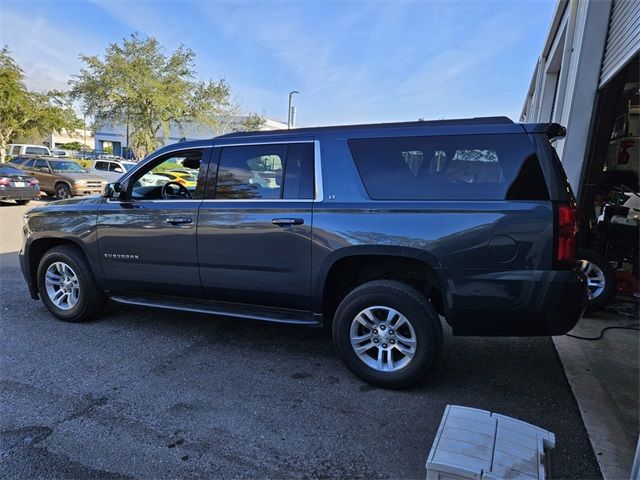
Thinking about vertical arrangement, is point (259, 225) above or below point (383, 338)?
above

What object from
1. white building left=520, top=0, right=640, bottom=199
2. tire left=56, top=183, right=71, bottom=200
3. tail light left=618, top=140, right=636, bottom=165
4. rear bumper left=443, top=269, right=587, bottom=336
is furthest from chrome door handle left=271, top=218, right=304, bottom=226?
tire left=56, top=183, right=71, bottom=200

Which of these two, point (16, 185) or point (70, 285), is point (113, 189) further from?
point (16, 185)

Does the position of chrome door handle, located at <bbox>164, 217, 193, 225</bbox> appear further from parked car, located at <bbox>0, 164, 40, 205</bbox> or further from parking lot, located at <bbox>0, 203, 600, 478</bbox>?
parked car, located at <bbox>0, 164, 40, 205</bbox>

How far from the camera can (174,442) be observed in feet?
9.48

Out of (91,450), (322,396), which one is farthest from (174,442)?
(322,396)

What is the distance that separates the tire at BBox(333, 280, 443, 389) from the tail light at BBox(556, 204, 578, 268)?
0.97 metres

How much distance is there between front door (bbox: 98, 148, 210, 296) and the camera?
4.29 metres

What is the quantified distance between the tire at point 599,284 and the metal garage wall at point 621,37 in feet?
7.78

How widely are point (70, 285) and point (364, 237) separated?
134 inches

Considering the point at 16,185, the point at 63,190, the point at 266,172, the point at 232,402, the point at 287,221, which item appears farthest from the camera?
the point at 63,190

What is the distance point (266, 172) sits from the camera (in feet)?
13.4

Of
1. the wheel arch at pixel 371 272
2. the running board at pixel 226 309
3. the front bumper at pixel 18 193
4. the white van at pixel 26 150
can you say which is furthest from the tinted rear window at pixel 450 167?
the white van at pixel 26 150

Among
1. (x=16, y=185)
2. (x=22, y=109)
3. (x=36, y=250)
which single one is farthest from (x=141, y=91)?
(x=36, y=250)

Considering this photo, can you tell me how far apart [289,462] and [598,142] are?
6446 millimetres
